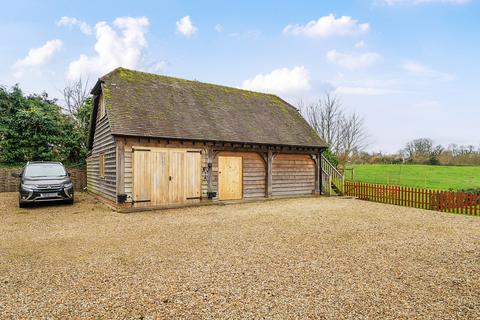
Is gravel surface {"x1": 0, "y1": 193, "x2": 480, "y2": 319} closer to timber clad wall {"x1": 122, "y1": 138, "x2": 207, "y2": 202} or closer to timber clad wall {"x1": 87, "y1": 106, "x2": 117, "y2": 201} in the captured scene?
timber clad wall {"x1": 122, "y1": 138, "x2": 207, "y2": 202}

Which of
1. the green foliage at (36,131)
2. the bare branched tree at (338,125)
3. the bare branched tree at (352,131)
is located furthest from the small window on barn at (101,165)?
the bare branched tree at (352,131)

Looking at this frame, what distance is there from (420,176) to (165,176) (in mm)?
28704

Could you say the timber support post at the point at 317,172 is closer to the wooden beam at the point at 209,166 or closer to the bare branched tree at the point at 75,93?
the wooden beam at the point at 209,166

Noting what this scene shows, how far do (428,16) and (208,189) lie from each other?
11531mm

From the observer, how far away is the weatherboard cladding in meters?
12.4

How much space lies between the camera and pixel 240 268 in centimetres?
508

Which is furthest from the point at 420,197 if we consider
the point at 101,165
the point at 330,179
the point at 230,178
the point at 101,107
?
the point at 101,107

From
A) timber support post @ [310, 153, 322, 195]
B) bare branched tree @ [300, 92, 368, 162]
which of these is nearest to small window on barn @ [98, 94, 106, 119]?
timber support post @ [310, 153, 322, 195]

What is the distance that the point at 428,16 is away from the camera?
37.6 feet

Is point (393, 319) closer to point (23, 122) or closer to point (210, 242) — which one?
point (210, 242)

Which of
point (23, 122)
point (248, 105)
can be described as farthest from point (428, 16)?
point (23, 122)

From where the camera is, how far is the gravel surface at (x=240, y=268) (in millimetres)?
3619

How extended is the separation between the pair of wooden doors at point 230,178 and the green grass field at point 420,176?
13844mm

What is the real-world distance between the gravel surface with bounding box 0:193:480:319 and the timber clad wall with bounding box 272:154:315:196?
6.18 metres
